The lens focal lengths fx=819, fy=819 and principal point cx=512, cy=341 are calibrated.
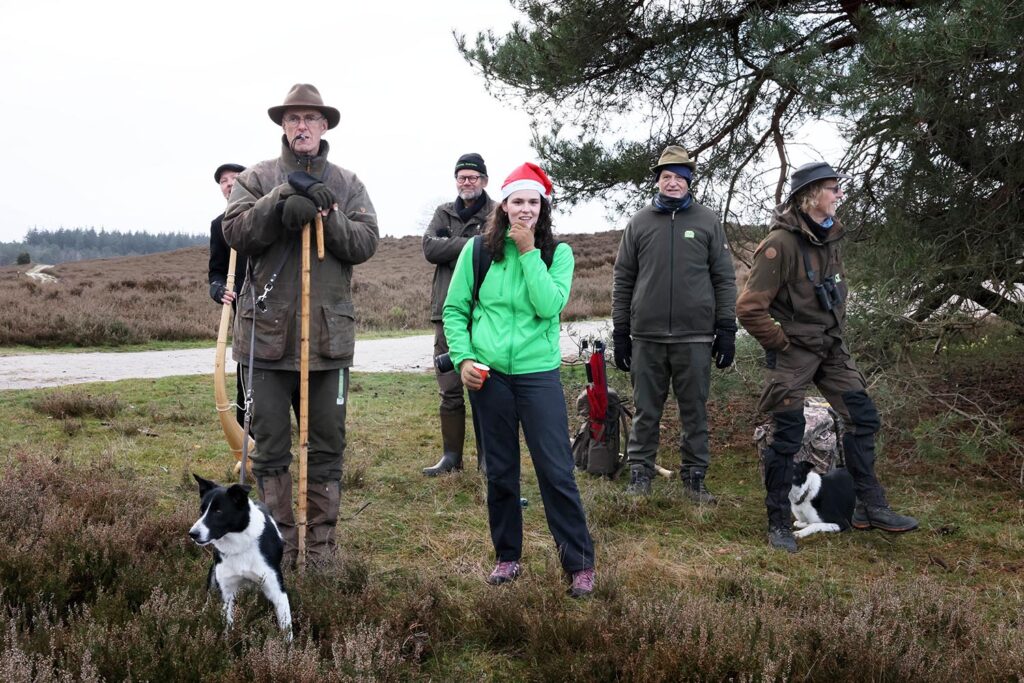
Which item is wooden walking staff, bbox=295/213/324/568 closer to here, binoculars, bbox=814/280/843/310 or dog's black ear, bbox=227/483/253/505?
dog's black ear, bbox=227/483/253/505

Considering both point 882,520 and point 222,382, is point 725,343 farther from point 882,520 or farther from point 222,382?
point 222,382

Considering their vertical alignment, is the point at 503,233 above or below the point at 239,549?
above

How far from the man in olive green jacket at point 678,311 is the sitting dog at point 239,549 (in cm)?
301

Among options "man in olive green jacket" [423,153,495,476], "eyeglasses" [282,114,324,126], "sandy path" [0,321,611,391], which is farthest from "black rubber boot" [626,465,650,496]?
"sandy path" [0,321,611,391]

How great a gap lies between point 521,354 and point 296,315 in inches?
45.0

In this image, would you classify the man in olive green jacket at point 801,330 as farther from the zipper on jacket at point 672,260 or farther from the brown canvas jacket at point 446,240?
the brown canvas jacket at point 446,240

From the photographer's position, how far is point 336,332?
4.06 meters

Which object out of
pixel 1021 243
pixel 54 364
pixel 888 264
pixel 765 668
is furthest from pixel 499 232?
pixel 54 364

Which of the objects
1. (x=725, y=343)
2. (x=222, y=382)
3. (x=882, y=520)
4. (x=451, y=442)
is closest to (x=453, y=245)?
(x=451, y=442)

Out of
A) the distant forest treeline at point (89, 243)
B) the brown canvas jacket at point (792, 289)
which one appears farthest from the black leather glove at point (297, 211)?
the distant forest treeline at point (89, 243)

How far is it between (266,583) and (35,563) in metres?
1.17

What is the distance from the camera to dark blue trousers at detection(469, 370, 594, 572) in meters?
3.86

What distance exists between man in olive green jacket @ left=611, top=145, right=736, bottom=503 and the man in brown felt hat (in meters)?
2.31

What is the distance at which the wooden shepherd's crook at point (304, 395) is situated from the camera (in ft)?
12.8
